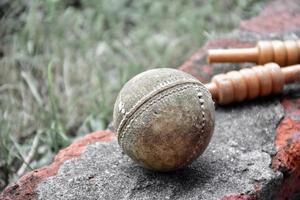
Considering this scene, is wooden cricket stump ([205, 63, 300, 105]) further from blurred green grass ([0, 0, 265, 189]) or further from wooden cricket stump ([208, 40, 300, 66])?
blurred green grass ([0, 0, 265, 189])

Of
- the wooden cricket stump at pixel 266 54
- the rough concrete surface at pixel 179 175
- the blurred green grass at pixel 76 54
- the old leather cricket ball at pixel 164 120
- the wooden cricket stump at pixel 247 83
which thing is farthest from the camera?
the blurred green grass at pixel 76 54

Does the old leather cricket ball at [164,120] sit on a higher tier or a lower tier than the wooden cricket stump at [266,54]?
higher

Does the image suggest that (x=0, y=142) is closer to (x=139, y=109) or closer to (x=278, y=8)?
(x=139, y=109)

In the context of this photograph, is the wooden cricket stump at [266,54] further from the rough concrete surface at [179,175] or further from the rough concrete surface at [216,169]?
the rough concrete surface at [179,175]

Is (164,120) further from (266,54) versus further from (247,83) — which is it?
(266,54)

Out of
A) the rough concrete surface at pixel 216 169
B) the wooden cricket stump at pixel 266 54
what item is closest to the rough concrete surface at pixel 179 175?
the rough concrete surface at pixel 216 169

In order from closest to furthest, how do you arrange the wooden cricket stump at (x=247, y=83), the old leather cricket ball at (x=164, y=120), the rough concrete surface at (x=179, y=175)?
the old leather cricket ball at (x=164, y=120)
the rough concrete surface at (x=179, y=175)
the wooden cricket stump at (x=247, y=83)

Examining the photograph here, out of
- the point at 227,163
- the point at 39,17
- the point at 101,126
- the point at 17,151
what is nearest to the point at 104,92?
the point at 101,126
